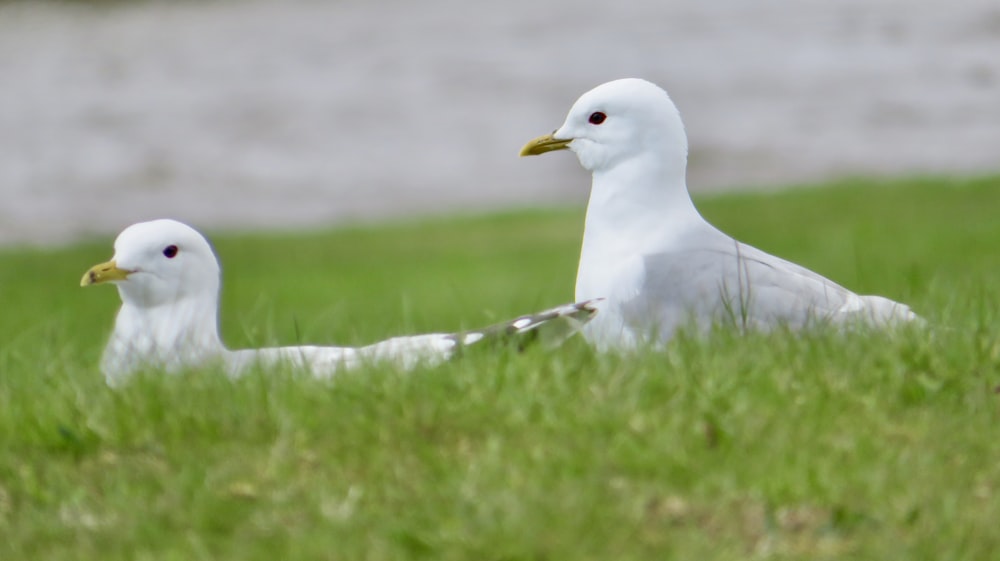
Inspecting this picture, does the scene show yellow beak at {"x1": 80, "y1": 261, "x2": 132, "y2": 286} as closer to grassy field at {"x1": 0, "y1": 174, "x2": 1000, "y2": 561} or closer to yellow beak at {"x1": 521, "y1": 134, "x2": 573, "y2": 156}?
grassy field at {"x1": 0, "y1": 174, "x2": 1000, "y2": 561}

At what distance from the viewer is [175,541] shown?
4.23 metres

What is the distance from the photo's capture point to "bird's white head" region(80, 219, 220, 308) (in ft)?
19.9

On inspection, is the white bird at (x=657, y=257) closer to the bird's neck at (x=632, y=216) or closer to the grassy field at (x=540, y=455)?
the bird's neck at (x=632, y=216)

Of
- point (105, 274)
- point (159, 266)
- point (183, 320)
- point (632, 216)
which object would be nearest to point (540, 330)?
point (632, 216)

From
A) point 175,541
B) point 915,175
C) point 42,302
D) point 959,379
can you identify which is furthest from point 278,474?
point 915,175

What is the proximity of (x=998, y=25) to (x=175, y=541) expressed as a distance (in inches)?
981

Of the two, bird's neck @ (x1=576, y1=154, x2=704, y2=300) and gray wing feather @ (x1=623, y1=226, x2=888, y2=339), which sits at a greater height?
bird's neck @ (x1=576, y1=154, x2=704, y2=300)

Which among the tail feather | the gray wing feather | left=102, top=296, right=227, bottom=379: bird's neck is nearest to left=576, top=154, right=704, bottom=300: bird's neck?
the gray wing feather

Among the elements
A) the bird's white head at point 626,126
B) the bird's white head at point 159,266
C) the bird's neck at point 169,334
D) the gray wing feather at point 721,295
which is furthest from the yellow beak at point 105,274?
the gray wing feather at point 721,295

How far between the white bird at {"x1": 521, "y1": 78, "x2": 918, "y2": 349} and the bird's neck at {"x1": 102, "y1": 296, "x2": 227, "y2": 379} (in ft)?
4.78

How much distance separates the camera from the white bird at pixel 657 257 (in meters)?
5.68

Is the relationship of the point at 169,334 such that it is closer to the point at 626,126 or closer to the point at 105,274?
the point at 105,274

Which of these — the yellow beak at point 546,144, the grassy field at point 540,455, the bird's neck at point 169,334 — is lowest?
the grassy field at point 540,455

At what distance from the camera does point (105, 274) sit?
6.03 metres
